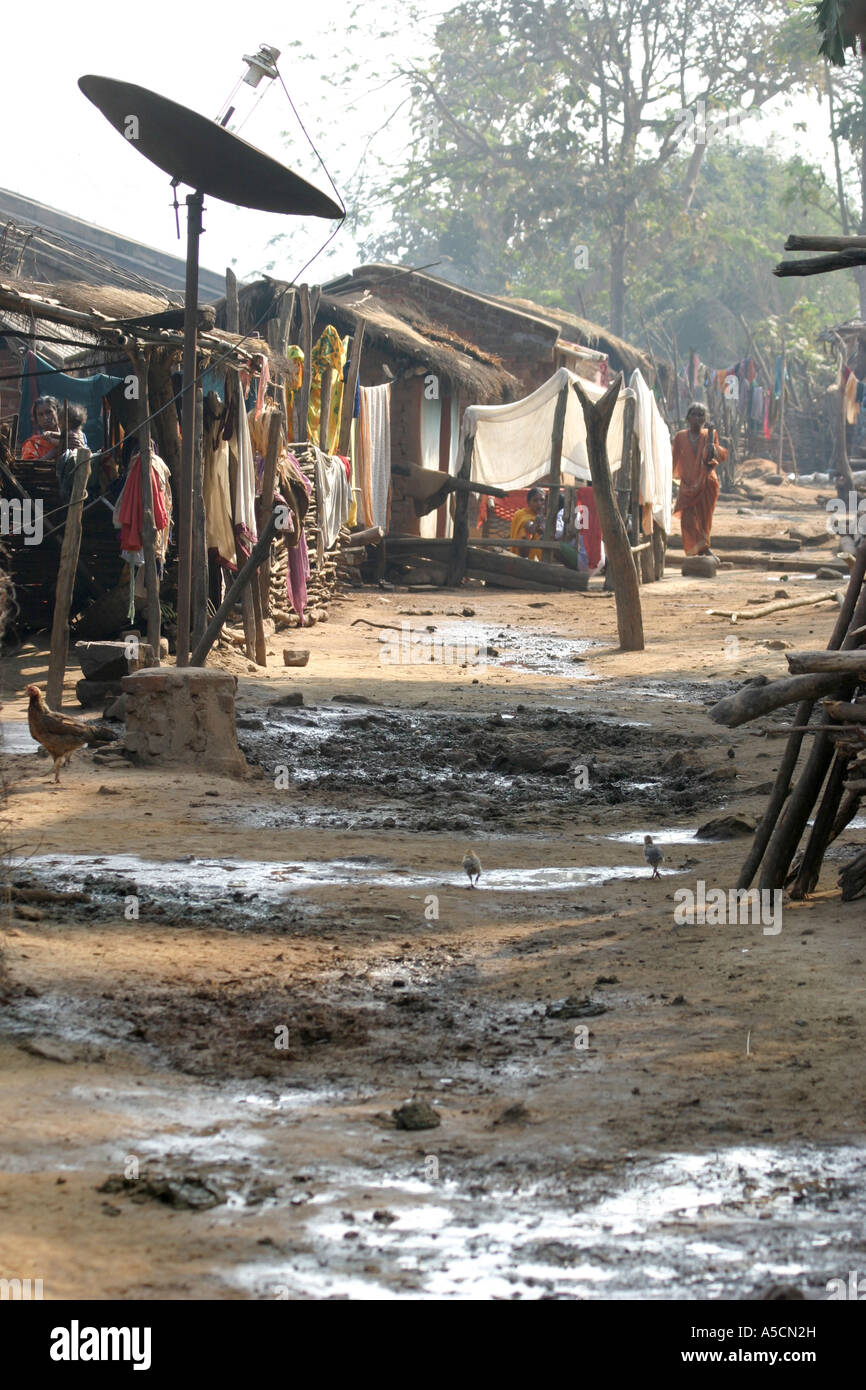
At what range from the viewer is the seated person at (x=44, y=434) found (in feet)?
40.9

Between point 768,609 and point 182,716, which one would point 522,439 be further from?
point 182,716

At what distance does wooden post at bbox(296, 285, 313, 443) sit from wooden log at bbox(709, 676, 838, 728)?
1155cm

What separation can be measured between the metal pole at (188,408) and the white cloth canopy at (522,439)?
36.5ft

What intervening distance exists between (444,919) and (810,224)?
5089 cm

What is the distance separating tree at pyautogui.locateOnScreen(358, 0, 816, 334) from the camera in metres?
43.5

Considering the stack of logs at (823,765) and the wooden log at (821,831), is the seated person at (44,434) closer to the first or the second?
the stack of logs at (823,765)

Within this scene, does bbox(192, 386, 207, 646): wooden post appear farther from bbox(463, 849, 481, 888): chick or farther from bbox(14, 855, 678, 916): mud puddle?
bbox(463, 849, 481, 888): chick

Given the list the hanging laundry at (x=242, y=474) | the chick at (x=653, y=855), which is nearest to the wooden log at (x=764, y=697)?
the chick at (x=653, y=855)

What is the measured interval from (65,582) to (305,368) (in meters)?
6.77

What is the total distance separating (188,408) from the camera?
363 inches

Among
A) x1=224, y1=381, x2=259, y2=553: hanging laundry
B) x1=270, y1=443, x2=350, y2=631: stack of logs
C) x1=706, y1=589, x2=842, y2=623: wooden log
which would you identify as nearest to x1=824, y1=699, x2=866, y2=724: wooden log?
x1=224, y1=381, x2=259, y2=553: hanging laundry

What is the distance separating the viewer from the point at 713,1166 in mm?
3422
